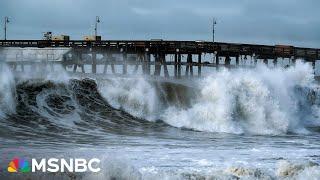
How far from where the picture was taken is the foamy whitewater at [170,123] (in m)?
13.6

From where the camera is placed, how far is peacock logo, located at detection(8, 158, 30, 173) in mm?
12125

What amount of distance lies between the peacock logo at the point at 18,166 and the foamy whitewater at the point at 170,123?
177mm

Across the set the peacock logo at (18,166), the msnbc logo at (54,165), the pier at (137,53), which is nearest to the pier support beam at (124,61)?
the pier at (137,53)

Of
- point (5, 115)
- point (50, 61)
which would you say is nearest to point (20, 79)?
point (5, 115)

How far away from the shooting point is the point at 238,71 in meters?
30.8

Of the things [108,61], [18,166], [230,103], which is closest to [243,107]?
[230,103]

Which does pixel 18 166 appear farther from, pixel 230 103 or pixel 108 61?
pixel 108 61

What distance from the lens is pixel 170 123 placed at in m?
25.7

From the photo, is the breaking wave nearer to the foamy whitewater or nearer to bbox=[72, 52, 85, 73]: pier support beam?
the foamy whitewater

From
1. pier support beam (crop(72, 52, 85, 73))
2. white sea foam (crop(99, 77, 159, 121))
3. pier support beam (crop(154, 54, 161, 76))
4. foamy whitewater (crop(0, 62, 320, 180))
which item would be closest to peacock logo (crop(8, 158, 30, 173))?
foamy whitewater (crop(0, 62, 320, 180))

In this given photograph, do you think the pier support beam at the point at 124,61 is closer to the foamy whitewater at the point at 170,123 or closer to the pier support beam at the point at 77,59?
the pier support beam at the point at 77,59

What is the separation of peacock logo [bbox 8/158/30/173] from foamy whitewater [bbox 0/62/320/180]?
0.18 m

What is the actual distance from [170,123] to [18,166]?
13.6m

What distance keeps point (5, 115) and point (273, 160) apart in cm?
1119
